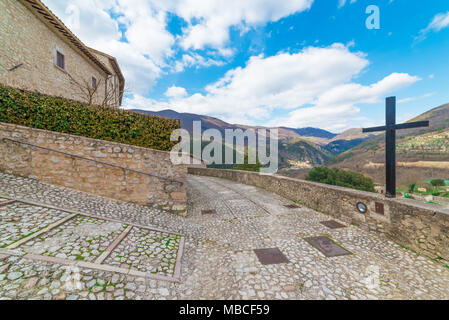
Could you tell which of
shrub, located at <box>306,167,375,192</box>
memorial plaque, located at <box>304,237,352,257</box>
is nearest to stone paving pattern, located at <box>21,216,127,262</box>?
memorial plaque, located at <box>304,237,352,257</box>

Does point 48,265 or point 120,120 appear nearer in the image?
point 48,265

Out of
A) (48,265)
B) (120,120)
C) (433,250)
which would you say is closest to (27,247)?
(48,265)

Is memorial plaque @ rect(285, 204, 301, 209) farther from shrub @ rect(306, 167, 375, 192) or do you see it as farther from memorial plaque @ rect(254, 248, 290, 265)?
shrub @ rect(306, 167, 375, 192)

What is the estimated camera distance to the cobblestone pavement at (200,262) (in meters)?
2.43

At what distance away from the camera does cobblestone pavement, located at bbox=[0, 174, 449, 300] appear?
2.43 metres

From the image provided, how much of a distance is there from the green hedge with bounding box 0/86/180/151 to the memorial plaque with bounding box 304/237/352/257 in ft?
17.9

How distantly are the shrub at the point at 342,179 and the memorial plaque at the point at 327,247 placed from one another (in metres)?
36.2

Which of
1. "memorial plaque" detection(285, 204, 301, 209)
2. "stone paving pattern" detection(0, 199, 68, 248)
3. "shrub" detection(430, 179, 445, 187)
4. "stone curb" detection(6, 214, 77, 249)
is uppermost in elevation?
"stone paving pattern" detection(0, 199, 68, 248)

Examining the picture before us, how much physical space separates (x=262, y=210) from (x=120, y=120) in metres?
6.42

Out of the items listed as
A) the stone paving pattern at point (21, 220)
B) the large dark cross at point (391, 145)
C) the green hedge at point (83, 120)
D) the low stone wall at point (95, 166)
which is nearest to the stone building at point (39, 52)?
the green hedge at point (83, 120)

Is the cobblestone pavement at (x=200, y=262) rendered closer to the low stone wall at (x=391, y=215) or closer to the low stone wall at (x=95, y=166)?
the low stone wall at (x=391, y=215)
